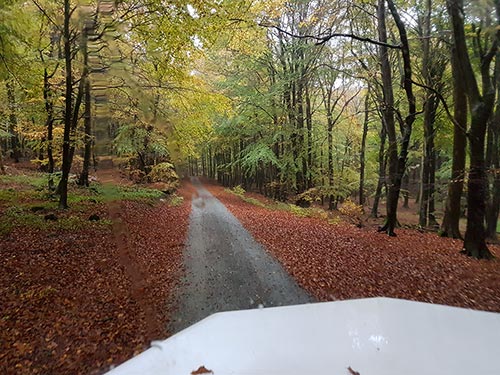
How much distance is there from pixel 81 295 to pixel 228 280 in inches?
99.3

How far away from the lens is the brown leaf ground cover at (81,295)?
337 centimetres

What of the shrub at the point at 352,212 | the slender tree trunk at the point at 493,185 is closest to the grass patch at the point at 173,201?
the shrub at the point at 352,212

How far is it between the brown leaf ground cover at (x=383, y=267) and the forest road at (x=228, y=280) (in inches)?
13.7

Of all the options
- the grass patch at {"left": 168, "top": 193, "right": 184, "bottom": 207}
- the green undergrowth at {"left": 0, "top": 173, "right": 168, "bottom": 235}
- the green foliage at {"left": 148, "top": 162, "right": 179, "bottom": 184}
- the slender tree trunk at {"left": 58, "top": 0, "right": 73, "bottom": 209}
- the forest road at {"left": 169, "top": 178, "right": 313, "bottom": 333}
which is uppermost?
the slender tree trunk at {"left": 58, "top": 0, "right": 73, "bottom": 209}

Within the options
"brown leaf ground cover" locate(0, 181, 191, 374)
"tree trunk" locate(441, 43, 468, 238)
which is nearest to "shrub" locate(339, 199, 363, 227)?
"tree trunk" locate(441, 43, 468, 238)

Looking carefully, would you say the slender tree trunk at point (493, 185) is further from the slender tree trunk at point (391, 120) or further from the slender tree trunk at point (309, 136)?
the slender tree trunk at point (309, 136)

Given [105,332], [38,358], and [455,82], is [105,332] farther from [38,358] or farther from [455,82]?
[455,82]

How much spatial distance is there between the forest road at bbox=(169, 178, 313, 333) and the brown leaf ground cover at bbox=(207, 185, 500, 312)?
349 millimetres

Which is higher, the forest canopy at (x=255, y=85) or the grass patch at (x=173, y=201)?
the forest canopy at (x=255, y=85)

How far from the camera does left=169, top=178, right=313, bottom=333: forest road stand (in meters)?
4.72

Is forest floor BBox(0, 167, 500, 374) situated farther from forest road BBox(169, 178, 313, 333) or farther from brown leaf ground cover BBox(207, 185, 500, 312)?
forest road BBox(169, 178, 313, 333)

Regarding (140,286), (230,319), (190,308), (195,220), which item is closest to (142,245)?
(140,286)

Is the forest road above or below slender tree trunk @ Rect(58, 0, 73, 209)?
below

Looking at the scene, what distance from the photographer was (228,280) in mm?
5691
